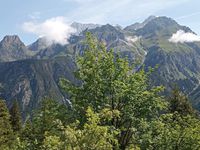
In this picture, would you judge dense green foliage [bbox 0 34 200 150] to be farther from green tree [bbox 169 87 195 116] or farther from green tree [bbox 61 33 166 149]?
green tree [bbox 169 87 195 116]

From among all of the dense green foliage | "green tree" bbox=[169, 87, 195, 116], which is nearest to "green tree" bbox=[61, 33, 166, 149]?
the dense green foliage

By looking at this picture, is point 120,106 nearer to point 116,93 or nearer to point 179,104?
point 116,93

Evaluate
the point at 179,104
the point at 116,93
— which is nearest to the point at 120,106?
the point at 116,93

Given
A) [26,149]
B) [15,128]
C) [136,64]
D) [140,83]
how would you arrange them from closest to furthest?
1. [26,149]
2. [140,83]
3. [136,64]
4. [15,128]

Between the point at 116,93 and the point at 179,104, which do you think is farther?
the point at 179,104

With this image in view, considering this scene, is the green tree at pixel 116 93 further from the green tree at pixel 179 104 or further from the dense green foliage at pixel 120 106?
the green tree at pixel 179 104

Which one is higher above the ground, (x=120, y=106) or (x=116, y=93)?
(x=116, y=93)

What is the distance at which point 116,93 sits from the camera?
22953 mm

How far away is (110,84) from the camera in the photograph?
23203 mm

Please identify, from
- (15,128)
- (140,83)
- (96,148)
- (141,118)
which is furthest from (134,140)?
(15,128)

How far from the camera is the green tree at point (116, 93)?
900 inches

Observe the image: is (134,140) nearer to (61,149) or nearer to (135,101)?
(135,101)

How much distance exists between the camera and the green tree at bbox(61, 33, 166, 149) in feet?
75.0

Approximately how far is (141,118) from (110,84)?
2.66 metres
